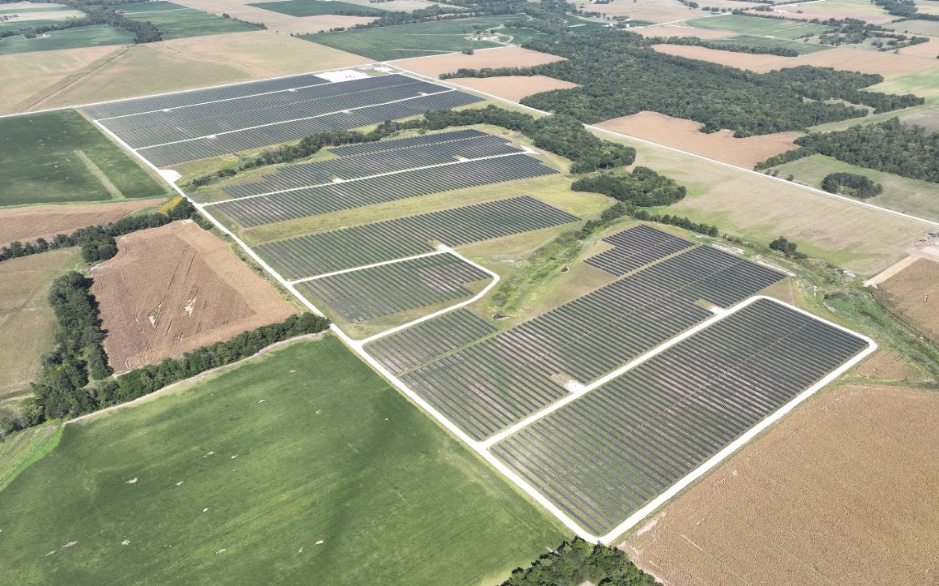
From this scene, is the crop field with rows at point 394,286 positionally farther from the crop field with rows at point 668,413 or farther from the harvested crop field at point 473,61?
the harvested crop field at point 473,61

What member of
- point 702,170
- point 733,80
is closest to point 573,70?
point 733,80

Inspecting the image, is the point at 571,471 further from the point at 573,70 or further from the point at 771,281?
the point at 573,70

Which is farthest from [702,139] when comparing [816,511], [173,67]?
[173,67]

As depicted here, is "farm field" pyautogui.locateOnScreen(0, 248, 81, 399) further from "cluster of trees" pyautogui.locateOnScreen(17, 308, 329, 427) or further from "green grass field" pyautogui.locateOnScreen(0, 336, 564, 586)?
"green grass field" pyautogui.locateOnScreen(0, 336, 564, 586)

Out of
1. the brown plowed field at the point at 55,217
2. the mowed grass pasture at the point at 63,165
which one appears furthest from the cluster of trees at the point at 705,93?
the brown plowed field at the point at 55,217

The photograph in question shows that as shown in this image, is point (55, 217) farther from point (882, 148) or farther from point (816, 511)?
point (882, 148)
